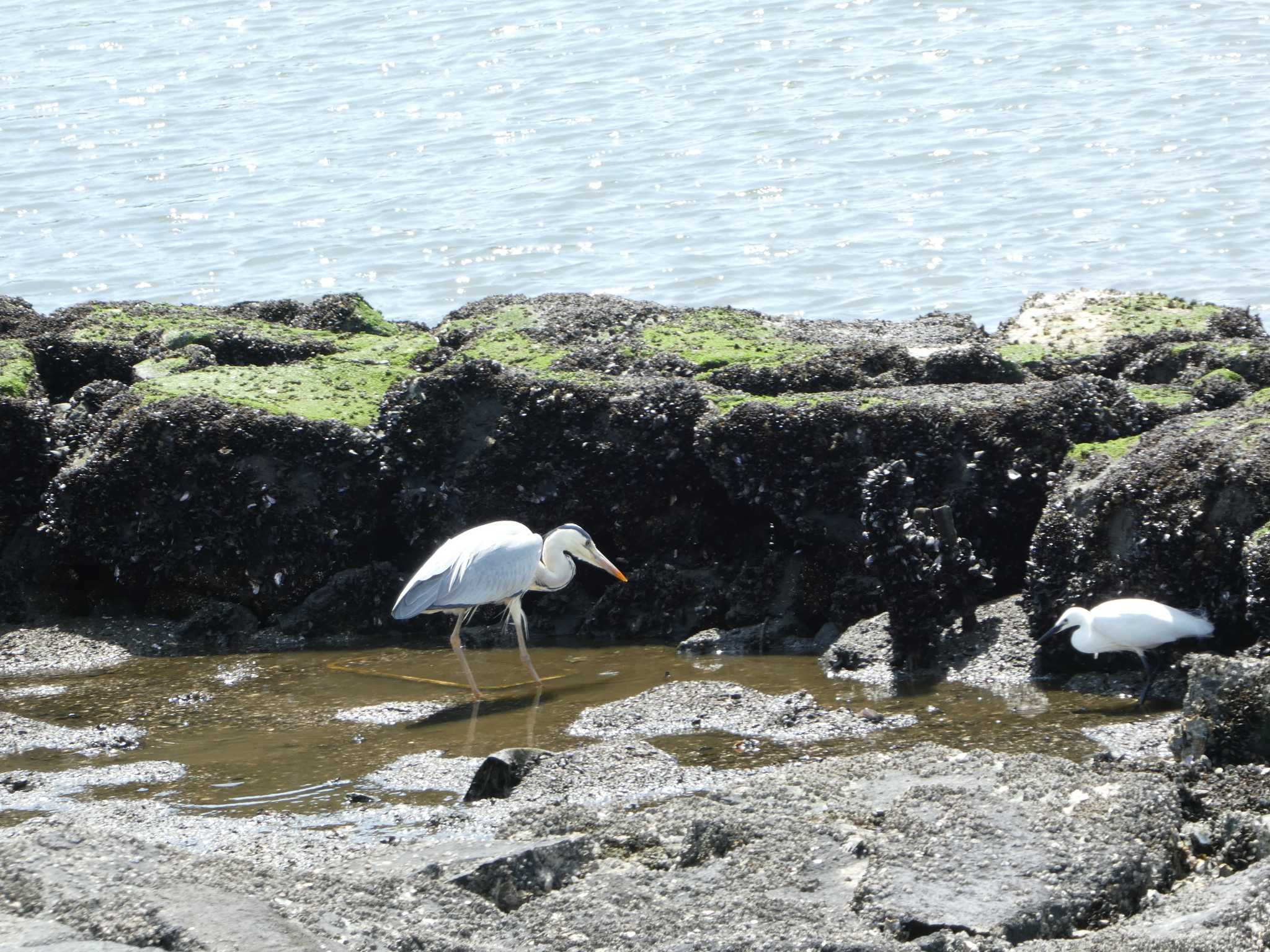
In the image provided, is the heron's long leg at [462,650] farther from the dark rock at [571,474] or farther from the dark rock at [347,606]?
the dark rock at [571,474]

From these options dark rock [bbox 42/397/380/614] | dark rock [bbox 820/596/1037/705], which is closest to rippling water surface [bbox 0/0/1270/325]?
dark rock [bbox 42/397/380/614]

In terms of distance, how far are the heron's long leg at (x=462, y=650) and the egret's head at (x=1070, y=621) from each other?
2.67m

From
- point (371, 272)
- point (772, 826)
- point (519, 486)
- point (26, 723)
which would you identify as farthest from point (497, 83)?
point (772, 826)

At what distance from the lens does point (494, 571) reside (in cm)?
781

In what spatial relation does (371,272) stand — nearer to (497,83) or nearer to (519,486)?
(497,83)

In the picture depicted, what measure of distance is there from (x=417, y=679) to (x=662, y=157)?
1393 cm

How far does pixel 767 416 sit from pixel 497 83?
17553mm

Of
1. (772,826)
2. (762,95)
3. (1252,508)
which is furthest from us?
(762,95)

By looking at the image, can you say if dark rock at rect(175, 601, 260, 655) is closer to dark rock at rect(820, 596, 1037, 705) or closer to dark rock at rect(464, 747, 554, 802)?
dark rock at rect(464, 747, 554, 802)

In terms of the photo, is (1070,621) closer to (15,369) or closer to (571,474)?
(571,474)

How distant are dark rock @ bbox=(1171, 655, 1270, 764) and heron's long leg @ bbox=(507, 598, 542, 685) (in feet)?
10.7

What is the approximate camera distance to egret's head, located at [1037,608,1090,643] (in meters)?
6.67

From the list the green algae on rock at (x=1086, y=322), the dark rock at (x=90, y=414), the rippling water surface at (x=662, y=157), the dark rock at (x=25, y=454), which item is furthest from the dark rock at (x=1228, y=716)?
the rippling water surface at (x=662, y=157)

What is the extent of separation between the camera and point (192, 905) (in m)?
3.85
